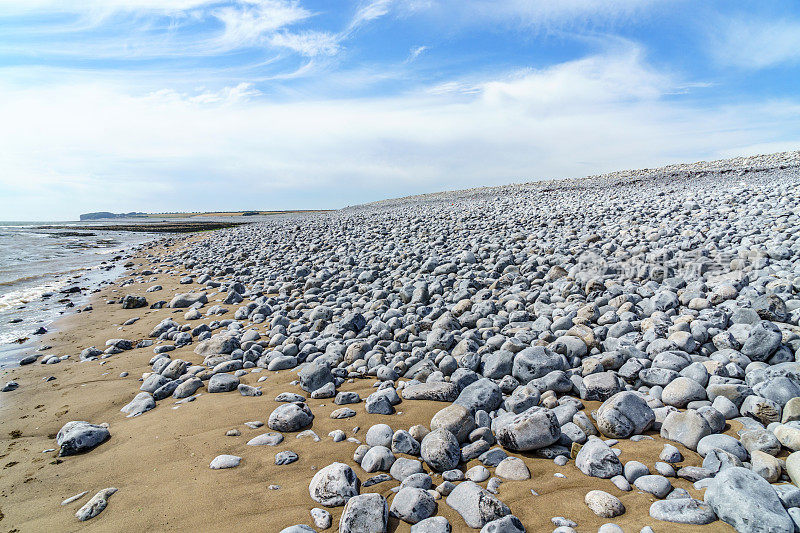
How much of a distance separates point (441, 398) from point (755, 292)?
2.92 meters

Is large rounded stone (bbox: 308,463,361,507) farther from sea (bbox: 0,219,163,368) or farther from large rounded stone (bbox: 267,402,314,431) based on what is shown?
sea (bbox: 0,219,163,368)

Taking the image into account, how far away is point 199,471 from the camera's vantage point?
7.66 feet

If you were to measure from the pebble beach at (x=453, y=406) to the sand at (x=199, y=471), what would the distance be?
0.01 m

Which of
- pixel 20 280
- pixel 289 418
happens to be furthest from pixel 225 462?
pixel 20 280

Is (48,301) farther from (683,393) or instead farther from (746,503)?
(746,503)

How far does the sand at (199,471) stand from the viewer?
1.89 metres

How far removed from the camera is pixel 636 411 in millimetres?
2311

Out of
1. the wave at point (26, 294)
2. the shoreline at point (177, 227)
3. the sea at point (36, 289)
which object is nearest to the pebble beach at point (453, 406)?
the sea at point (36, 289)

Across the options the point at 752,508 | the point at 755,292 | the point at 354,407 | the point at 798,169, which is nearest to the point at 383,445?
the point at 354,407

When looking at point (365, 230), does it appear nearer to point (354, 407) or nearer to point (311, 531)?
point (354, 407)

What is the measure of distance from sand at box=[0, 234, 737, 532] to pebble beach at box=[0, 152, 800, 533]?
0.01 metres

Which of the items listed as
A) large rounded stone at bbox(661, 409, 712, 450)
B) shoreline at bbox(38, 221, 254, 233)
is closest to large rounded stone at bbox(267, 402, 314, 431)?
large rounded stone at bbox(661, 409, 712, 450)

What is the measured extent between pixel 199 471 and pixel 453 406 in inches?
58.3

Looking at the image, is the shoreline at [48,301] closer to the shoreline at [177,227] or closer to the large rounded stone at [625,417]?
the large rounded stone at [625,417]
